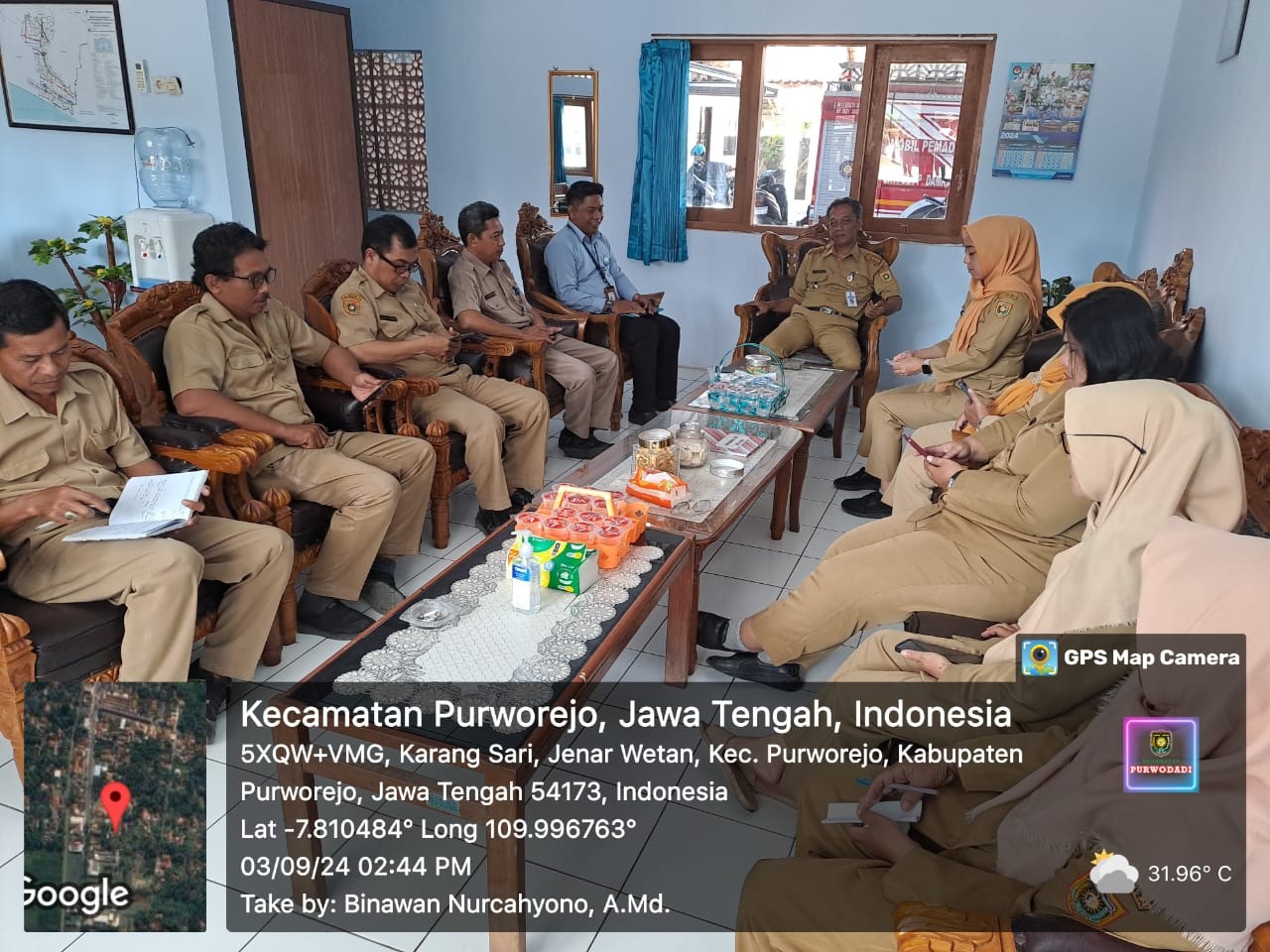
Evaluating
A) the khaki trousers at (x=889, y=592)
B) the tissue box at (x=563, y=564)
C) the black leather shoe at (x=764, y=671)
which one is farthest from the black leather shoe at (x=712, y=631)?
the tissue box at (x=563, y=564)

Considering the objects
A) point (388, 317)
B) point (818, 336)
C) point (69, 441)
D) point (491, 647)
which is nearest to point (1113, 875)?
point (491, 647)

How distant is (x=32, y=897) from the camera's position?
5.48 feet

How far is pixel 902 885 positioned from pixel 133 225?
482 cm

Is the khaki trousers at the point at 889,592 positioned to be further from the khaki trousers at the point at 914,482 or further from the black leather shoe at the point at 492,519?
the black leather shoe at the point at 492,519

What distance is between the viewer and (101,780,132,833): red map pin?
1605 millimetres

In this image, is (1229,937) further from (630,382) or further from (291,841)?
(630,382)

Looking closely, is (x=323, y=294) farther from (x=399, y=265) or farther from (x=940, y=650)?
(x=940, y=650)

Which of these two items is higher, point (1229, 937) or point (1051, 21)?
point (1051, 21)

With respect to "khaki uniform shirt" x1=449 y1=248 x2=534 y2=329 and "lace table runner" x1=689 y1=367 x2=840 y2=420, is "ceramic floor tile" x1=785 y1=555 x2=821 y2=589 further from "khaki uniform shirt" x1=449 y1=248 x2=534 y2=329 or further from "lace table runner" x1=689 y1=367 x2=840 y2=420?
"khaki uniform shirt" x1=449 y1=248 x2=534 y2=329

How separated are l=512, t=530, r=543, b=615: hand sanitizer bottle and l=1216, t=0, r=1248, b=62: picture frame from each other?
10.1 ft

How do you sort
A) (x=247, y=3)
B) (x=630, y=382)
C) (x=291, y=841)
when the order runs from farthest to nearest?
(x=630, y=382) → (x=247, y=3) → (x=291, y=841)

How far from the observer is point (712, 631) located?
103 inches

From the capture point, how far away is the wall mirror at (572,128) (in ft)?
18.1

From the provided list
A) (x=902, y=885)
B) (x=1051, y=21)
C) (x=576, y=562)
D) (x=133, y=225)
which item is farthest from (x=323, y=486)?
(x=1051, y=21)
